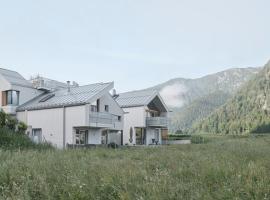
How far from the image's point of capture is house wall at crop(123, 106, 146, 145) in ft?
164

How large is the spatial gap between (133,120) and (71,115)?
15.3 m

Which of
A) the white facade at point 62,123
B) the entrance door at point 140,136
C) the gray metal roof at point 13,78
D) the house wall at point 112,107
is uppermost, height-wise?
the gray metal roof at point 13,78

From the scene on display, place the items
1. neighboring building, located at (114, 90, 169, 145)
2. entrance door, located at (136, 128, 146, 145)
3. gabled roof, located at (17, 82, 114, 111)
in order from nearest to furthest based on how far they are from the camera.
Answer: gabled roof, located at (17, 82, 114, 111)
neighboring building, located at (114, 90, 169, 145)
entrance door, located at (136, 128, 146, 145)

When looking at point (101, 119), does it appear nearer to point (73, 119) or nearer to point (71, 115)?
point (73, 119)

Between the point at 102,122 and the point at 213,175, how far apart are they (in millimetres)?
31936

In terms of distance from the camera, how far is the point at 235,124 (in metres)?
150

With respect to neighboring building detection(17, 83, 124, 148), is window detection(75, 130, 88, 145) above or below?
below

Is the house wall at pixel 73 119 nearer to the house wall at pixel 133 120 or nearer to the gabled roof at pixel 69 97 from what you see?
the gabled roof at pixel 69 97

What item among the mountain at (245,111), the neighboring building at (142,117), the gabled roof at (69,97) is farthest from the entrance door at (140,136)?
the mountain at (245,111)

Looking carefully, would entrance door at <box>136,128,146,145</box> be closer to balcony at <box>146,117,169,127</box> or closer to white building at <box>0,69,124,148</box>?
balcony at <box>146,117,169,127</box>

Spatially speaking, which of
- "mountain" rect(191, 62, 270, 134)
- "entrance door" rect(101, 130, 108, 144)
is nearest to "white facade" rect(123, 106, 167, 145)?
"entrance door" rect(101, 130, 108, 144)

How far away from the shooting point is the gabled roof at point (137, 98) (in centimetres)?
5025

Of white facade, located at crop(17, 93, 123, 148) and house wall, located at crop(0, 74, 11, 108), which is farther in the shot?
house wall, located at crop(0, 74, 11, 108)

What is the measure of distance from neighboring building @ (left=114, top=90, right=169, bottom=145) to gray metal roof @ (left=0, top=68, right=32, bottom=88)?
1439 cm
